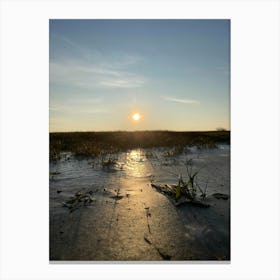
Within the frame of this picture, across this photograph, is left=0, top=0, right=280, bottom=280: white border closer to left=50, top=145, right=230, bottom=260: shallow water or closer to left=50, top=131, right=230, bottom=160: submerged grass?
left=50, top=145, right=230, bottom=260: shallow water

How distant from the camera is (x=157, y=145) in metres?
10.3

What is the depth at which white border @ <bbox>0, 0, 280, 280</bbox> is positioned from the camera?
2639mm

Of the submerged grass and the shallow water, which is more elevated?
the submerged grass

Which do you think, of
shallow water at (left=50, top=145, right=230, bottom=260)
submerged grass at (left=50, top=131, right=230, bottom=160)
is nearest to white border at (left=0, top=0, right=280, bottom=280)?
shallow water at (left=50, top=145, right=230, bottom=260)
